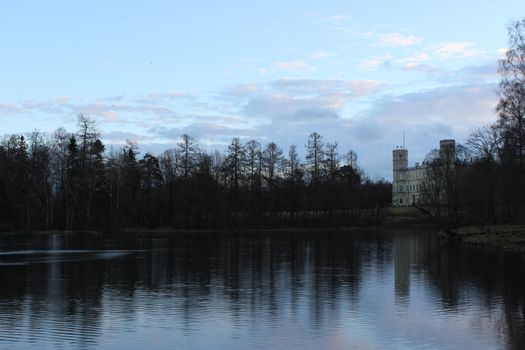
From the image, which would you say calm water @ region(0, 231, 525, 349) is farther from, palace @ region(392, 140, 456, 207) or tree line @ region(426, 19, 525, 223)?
palace @ region(392, 140, 456, 207)

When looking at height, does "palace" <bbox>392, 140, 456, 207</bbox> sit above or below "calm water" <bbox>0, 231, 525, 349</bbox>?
above

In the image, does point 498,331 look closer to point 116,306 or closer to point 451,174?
point 116,306

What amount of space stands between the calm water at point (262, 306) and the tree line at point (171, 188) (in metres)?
60.0

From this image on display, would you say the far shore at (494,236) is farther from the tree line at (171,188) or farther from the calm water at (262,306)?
the tree line at (171,188)

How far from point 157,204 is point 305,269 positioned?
255ft

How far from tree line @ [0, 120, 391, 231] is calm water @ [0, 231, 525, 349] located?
2360 inches

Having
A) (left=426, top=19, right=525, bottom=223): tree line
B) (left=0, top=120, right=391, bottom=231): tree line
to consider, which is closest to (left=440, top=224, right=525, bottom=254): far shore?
(left=426, top=19, right=525, bottom=223): tree line

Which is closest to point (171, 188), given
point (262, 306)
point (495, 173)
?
point (495, 173)

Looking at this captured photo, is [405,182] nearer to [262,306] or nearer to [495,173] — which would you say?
[495,173]

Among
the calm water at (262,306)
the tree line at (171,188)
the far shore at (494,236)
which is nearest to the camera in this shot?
the calm water at (262,306)

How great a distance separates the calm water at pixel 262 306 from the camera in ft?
44.1

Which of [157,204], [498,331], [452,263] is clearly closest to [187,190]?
[157,204]

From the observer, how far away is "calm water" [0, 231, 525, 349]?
44.1 feet

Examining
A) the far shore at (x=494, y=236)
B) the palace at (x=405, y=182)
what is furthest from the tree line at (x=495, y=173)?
the palace at (x=405, y=182)
